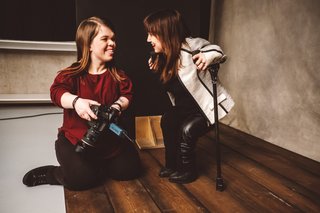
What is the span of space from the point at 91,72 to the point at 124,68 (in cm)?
51

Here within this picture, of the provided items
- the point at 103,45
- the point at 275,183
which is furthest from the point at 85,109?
the point at 275,183

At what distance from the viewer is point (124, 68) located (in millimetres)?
1898

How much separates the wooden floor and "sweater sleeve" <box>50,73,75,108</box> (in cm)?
42

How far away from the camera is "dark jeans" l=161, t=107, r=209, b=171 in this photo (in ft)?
4.44

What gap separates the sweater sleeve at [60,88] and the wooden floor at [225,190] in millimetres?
421

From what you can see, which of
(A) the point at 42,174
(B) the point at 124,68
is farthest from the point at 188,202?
(B) the point at 124,68

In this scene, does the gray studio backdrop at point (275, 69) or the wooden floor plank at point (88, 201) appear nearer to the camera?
the wooden floor plank at point (88, 201)

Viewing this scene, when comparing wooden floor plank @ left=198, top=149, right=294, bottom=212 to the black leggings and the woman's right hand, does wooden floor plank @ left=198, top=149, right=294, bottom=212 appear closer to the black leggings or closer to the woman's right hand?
the black leggings

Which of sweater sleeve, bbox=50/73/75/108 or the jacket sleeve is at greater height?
the jacket sleeve

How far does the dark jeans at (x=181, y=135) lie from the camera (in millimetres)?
1354

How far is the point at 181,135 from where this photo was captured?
1386 millimetres

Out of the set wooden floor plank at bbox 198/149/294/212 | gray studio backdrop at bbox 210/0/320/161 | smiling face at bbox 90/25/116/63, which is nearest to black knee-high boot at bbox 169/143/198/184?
wooden floor plank at bbox 198/149/294/212

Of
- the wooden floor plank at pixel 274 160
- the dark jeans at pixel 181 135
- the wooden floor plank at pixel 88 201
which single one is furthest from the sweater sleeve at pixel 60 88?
the wooden floor plank at pixel 274 160

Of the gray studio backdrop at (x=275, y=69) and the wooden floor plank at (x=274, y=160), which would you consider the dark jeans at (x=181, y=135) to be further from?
the gray studio backdrop at (x=275, y=69)
